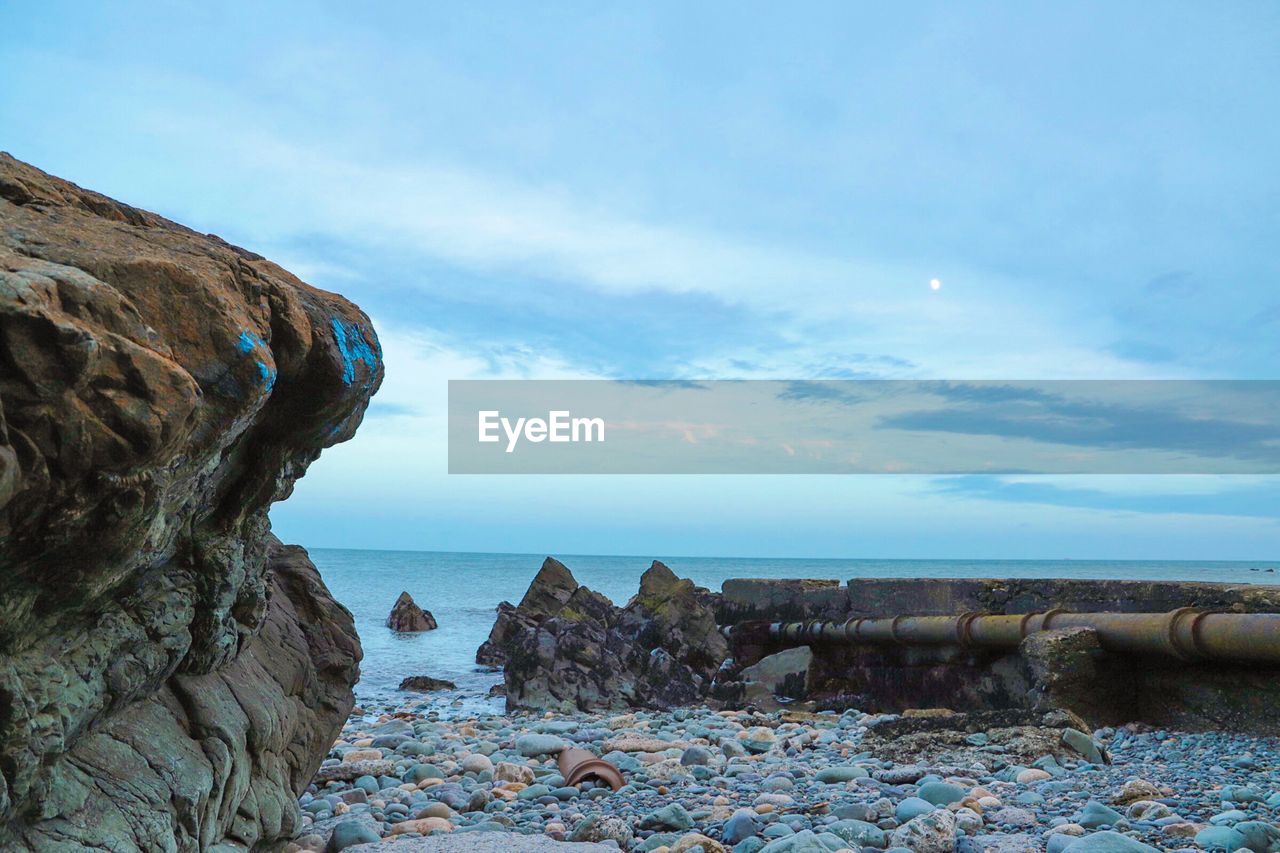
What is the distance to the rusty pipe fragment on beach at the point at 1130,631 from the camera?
6320 millimetres

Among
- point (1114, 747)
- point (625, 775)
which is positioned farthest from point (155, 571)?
point (1114, 747)

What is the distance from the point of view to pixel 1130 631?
7078mm

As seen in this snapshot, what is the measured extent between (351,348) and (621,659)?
8.30m

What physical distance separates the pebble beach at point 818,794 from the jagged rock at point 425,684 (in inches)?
234

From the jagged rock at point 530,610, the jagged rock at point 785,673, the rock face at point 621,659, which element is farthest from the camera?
the jagged rock at point 530,610

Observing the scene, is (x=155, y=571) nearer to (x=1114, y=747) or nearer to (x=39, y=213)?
(x=39, y=213)

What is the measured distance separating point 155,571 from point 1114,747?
6149 mm

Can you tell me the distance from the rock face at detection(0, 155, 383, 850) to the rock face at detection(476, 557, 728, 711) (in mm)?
6543

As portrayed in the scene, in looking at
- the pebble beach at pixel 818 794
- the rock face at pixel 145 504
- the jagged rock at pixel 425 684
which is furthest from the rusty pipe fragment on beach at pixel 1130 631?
the jagged rock at pixel 425 684

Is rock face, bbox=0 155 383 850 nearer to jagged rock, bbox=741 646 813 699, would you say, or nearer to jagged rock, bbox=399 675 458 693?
jagged rock, bbox=741 646 813 699

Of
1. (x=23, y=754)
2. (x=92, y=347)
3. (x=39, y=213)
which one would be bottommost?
(x=23, y=754)

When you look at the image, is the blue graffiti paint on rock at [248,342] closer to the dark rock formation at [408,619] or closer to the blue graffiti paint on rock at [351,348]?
the blue graffiti paint on rock at [351,348]

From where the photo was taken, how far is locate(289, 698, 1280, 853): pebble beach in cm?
411

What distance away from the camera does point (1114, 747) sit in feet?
21.1
